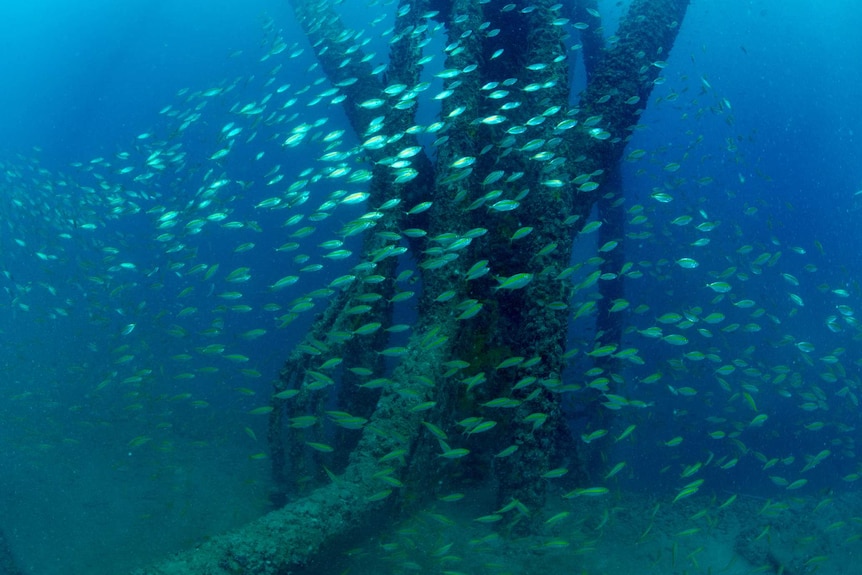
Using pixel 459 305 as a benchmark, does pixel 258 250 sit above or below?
above

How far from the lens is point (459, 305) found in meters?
5.79

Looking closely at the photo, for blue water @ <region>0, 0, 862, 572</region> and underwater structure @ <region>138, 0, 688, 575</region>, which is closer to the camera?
underwater structure @ <region>138, 0, 688, 575</region>

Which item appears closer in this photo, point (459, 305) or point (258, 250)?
point (459, 305)

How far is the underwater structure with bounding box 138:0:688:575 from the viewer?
5.03 metres

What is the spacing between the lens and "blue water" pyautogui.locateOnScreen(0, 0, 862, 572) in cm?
1095

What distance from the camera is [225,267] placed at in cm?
2984

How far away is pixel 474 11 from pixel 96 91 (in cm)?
7632

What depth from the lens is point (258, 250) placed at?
32500 millimetres

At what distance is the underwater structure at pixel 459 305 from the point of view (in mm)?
5027

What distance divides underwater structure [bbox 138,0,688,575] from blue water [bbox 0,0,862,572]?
3.97 feet

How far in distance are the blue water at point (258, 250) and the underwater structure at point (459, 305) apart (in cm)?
121

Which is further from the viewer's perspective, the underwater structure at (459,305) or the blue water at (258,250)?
the blue water at (258,250)

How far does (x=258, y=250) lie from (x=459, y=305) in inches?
1154

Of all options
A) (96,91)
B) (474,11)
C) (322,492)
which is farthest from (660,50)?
(96,91)
